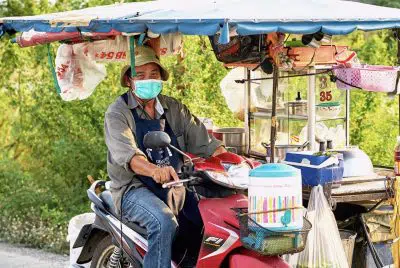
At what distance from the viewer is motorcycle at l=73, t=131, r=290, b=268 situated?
520cm

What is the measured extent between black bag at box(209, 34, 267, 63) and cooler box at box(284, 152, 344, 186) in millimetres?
740

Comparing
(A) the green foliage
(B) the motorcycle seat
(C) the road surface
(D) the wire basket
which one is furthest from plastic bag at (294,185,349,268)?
(A) the green foliage

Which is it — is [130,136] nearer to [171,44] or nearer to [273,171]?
[273,171]

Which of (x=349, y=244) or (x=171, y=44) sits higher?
(x=171, y=44)

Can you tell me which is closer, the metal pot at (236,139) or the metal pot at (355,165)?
the metal pot at (355,165)

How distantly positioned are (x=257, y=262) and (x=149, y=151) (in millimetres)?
1111

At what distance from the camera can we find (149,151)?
5.80 metres

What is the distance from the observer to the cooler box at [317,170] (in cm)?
595

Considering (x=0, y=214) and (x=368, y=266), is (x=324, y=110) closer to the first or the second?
(x=368, y=266)

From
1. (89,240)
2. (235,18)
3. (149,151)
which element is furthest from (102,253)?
(235,18)

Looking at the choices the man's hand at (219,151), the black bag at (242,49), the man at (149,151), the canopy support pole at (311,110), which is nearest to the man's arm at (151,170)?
the man at (149,151)

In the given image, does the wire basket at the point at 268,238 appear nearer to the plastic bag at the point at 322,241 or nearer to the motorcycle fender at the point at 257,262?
the motorcycle fender at the point at 257,262

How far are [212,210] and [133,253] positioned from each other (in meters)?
0.70

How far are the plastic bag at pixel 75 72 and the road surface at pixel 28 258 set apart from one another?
6.55 ft
